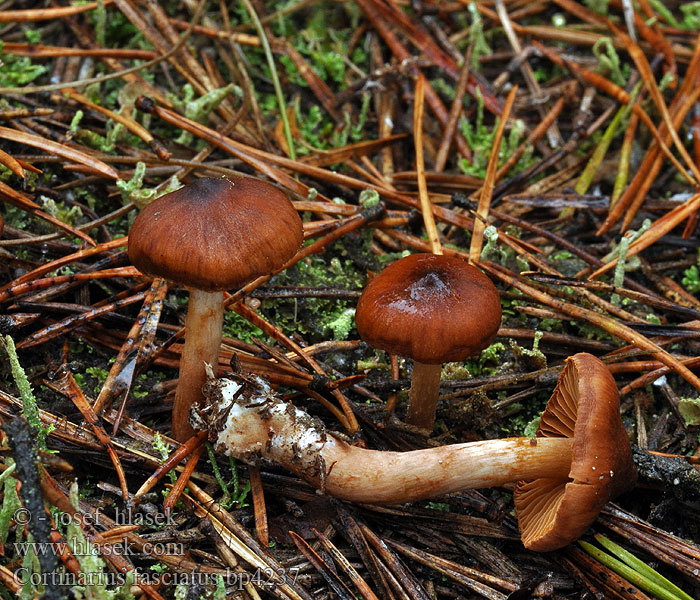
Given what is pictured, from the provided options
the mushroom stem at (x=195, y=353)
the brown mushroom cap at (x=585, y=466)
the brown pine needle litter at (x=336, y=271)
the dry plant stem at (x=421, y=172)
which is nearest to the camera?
the brown mushroom cap at (x=585, y=466)

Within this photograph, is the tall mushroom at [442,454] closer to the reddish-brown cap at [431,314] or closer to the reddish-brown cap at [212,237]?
the reddish-brown cap at [431,314]

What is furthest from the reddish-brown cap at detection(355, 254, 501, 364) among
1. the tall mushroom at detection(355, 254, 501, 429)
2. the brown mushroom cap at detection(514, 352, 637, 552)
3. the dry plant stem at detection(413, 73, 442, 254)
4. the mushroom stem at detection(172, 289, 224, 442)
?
the dry plant stem at detection(413, 73, 442, 254)

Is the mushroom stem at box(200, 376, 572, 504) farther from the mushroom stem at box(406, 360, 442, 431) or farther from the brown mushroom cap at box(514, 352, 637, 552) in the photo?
the mushroom stem at box(406, 360, 442, 431)

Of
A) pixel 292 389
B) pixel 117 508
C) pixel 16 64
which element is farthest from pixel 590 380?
pixel 16 64

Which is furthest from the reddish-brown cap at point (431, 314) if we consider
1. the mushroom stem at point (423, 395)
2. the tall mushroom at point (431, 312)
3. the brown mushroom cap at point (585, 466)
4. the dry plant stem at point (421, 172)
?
the dry plant stem at point (421, 172)

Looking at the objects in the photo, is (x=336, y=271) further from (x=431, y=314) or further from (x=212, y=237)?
(x=212, y=237)

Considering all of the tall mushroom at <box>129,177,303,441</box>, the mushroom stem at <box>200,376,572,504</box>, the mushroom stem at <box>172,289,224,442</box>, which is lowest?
the mushroom stem at <box>200,376,572,504</box>
